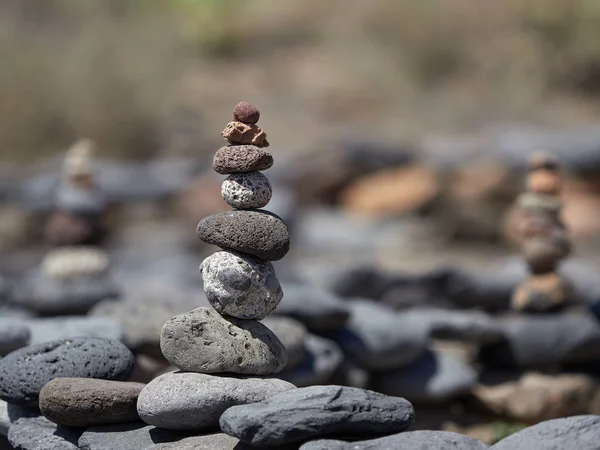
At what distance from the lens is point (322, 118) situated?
15.9 meters

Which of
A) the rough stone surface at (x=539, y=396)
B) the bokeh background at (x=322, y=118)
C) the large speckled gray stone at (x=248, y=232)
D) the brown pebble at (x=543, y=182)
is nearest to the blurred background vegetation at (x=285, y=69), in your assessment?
the bokeh background at (x=322, y=118)

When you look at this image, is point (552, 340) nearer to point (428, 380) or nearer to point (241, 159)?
point (428, 380)

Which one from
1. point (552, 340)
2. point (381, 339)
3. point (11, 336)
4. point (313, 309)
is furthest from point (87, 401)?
point (552, 340)

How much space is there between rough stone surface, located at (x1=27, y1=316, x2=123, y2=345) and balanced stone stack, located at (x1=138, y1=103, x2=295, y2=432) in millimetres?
1108

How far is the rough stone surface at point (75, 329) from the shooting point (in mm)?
4270

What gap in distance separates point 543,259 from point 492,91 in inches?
464

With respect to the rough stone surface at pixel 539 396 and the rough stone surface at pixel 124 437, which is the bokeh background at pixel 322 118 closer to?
the rough stone surface at pixel 539 396

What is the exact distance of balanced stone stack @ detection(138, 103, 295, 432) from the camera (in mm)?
3084


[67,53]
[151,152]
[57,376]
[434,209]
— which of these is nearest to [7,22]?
[67,53]

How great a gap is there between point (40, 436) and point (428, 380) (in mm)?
2398

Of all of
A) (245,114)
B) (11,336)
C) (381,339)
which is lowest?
(11,336)

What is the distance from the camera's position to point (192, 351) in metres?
3.21

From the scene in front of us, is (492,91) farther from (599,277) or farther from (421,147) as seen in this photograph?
(599,277)

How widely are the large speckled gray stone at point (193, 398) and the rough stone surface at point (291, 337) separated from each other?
126 centimetres
